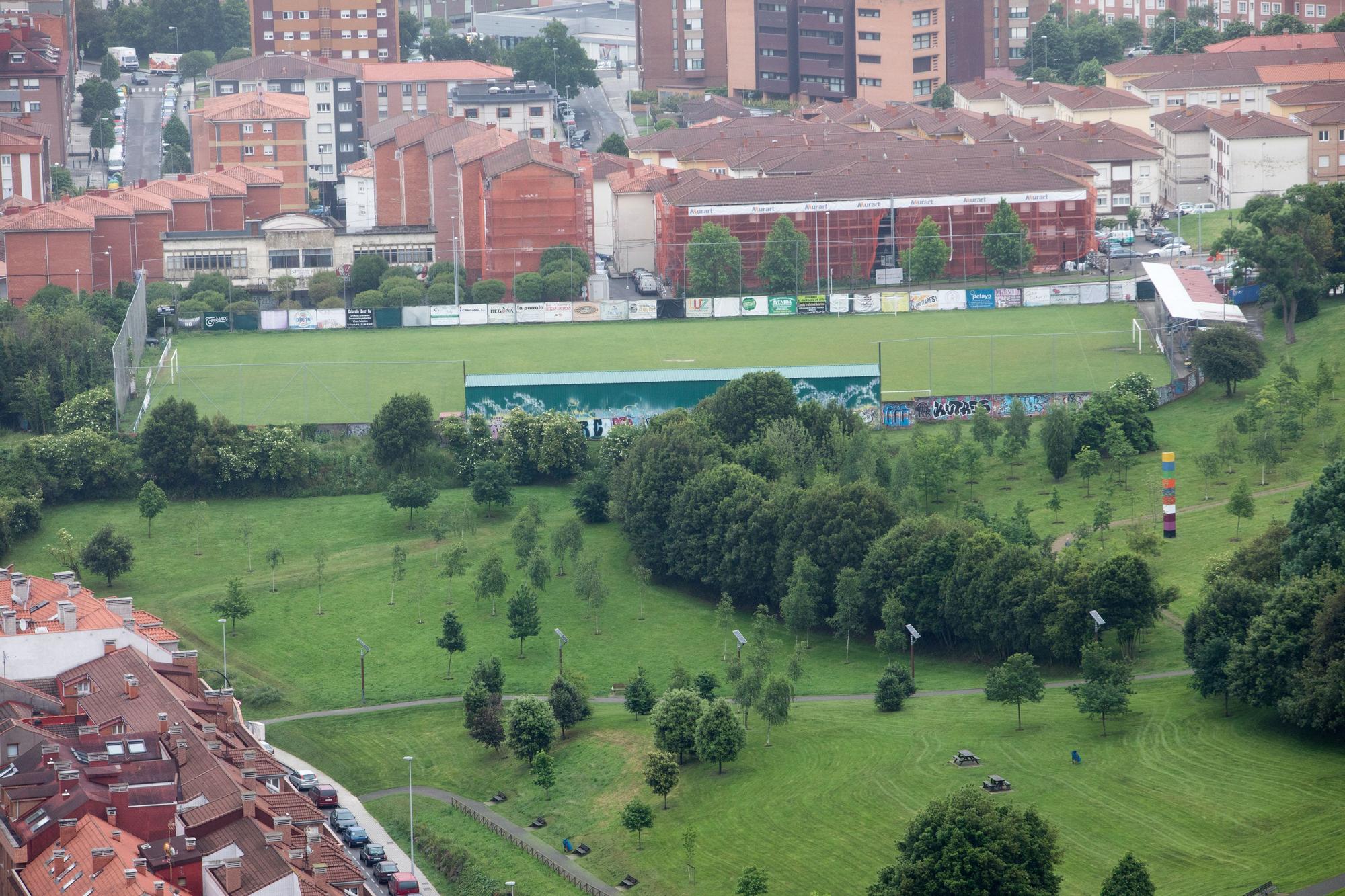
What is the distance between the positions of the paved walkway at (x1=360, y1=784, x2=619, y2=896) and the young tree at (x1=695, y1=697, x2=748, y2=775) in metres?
4.89

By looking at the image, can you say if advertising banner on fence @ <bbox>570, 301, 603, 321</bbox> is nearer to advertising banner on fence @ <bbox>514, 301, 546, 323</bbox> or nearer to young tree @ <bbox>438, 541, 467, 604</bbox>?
advertising banner on fence @ <bbox>514, 301, 546, 323</bbox>

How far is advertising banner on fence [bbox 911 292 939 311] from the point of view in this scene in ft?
401

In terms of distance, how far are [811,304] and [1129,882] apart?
7182 cm

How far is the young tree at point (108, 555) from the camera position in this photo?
279 ft

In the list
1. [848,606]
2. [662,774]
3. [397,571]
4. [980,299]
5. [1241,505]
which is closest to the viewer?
[662,774]

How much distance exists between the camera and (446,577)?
85.4 meters

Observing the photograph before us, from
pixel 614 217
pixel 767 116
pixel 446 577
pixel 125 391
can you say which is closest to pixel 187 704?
pixel 446 577

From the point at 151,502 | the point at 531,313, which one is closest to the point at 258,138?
the point at 531,313

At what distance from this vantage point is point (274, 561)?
3406 inches

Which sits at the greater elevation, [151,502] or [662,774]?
[151,502]

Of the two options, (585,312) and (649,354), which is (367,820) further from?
(585,312)

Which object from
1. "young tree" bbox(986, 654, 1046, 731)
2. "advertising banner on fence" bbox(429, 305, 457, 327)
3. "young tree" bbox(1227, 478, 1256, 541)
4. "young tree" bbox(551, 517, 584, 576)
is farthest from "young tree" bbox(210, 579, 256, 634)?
"advertising banner on fence" bbox(429, 305, 457, 327)

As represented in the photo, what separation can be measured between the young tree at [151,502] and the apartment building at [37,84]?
71.2 m

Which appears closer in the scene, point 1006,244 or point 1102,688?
point 1102,688
